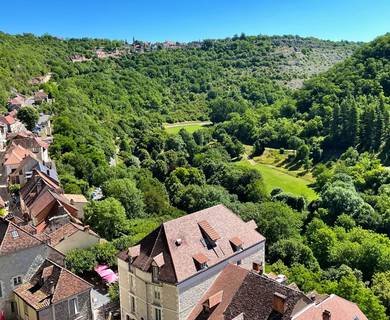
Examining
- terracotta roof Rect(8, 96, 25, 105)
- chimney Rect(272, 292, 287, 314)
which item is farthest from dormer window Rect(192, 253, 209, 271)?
terracotta roof Rect(8, 96, 25, 105)

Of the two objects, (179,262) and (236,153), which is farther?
(236,153)

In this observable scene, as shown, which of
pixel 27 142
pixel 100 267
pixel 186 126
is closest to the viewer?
pixel 100 267

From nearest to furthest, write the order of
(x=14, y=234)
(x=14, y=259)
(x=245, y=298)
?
(x=245, y=298)
(x=14, y=259)
(x=14, y=234)

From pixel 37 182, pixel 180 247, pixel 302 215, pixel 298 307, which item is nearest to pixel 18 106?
pixel 37 182

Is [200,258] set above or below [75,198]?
above

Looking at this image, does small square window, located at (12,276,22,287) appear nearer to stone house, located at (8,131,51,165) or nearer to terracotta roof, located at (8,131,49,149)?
stone house, located at (8,131,51,165)

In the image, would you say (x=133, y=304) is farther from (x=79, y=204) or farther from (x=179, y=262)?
(x=79, y=204)

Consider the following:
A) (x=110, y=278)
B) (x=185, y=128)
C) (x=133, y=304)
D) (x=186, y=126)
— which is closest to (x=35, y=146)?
(x=110, y=278)

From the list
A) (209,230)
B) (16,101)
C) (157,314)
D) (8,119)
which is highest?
(16,101)

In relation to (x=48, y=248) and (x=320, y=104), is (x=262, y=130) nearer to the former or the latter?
(x=320, y=104)
